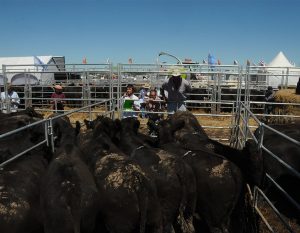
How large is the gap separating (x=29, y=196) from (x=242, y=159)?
2.74 meters

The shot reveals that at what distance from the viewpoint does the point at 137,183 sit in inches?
143

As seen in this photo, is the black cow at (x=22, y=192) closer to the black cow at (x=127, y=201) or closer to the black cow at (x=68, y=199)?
the black cow at (x=68, y=199)

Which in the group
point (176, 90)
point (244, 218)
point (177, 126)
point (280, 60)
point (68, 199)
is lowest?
point (244, 218)

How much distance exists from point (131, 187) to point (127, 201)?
0.48 ft

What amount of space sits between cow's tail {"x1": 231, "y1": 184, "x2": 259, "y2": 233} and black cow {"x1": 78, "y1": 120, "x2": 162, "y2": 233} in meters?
1.24

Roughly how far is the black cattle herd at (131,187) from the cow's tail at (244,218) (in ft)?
0.04

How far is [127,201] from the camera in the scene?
358cm

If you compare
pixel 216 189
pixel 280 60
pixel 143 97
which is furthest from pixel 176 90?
pixel 280 60

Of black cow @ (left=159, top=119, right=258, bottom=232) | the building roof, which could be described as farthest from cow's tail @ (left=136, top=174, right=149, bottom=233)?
the building roof

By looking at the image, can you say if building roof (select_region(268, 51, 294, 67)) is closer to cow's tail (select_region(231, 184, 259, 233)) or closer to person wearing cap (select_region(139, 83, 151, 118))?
person wearing cap (select_region(139, 83, 151, 118))

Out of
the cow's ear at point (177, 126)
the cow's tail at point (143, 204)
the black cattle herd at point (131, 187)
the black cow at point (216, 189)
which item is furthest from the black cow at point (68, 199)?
the cow's ear at point (177, 126)

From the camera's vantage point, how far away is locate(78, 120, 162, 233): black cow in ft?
11.7

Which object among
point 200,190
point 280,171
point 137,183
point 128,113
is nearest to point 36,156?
point 137,183

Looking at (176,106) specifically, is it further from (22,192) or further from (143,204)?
(22,192)
